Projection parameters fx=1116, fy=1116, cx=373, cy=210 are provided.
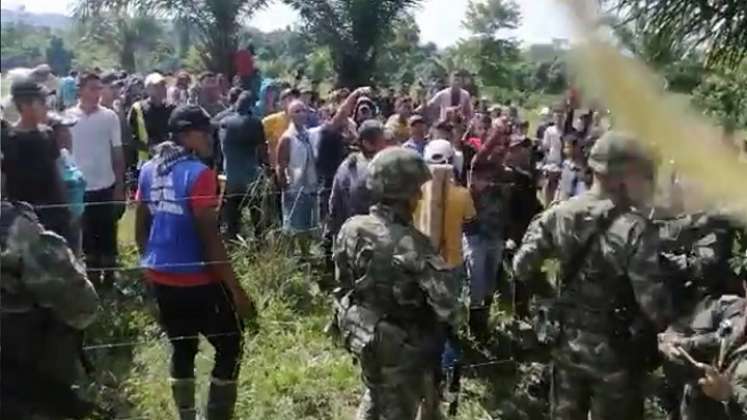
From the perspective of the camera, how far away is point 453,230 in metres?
5.39

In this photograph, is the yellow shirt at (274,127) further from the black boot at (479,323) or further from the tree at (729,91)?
the tree at (729,91)

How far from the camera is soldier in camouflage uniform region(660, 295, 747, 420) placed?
141 inches

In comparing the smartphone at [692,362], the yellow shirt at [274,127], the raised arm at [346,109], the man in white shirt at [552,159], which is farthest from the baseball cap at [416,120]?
the smartphone at [692,362]

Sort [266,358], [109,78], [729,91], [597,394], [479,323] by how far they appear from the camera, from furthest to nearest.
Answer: [109,78] → [479,323] → [266,358] → [729,91] → [597,394]

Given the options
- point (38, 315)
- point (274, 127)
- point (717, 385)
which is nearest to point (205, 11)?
point (274, 127)

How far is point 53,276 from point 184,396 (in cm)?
158

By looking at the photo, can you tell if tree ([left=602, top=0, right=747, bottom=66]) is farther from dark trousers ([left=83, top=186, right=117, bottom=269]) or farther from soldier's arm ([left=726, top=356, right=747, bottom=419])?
dark trousers ([left=83, top=186, right=117, bottom=269])

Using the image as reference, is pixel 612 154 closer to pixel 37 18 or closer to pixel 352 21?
pixel 37 18

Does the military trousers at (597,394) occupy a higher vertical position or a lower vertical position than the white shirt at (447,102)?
lower

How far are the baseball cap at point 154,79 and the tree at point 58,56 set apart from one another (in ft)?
12.5

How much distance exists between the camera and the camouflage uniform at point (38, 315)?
3.10 m

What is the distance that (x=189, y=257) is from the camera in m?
4.33

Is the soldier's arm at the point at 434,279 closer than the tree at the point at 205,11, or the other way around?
the soldier's arm at the point at 434,279

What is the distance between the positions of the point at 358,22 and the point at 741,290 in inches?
95.3
